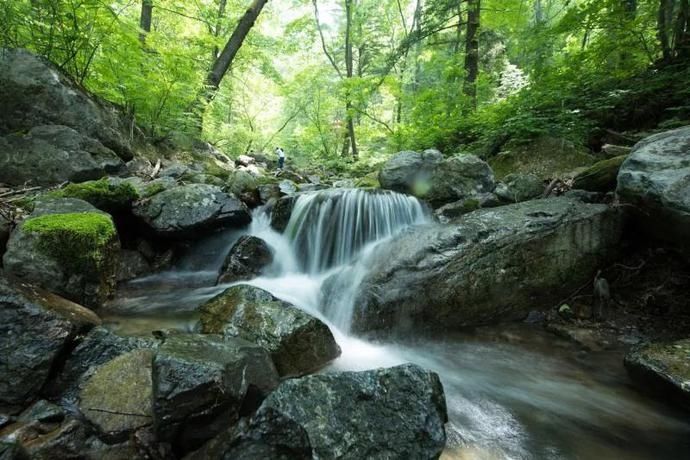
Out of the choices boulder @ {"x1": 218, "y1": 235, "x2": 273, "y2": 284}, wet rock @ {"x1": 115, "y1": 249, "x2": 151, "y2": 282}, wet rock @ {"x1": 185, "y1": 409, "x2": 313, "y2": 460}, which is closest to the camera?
wet rock @ {"x1": 185, "y1": 409, "x2": 313, "y2": 460}

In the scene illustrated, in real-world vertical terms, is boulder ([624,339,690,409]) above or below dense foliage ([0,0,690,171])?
below

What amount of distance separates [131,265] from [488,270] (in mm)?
5668

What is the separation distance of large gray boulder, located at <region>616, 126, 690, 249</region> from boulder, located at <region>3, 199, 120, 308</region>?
626 centimetres

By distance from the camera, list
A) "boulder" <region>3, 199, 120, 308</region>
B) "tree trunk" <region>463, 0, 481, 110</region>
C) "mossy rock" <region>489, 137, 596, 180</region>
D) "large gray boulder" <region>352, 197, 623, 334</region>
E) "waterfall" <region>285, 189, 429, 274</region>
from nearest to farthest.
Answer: "boulder" <region>3, 199, 120, 308</region> < "large gray boulder" <region>352, 197, 623, 334</region> < "waterfall" <region>285, 189, 429, 274</region> < "mossy rock" <region>489, 137, 596, 180</region> < "tree trunk" <region>463, 0, 481, 110</region>

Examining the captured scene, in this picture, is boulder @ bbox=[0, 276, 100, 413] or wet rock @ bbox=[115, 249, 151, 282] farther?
wet rock @ bbox=[115, 249, 151, 282]

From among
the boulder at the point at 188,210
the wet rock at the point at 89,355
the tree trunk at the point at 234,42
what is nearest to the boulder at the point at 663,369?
the wet rock at the point at 89,355

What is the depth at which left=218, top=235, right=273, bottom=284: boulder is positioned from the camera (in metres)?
6.07

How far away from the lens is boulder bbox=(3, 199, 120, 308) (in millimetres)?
3635

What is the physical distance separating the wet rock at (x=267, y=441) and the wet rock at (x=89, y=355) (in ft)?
4.40

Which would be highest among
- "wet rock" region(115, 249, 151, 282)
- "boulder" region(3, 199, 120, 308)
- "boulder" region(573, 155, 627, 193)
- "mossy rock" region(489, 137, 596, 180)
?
"mossy rock" region(489, 137, 596, 180)

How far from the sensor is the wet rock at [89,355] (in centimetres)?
266

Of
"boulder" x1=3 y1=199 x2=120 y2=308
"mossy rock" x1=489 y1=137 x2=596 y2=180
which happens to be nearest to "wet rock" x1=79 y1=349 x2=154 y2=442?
"boulder" x1=3 y1=199 x2=120 y2=308

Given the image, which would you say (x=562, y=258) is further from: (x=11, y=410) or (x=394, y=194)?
(x=11, y=410)

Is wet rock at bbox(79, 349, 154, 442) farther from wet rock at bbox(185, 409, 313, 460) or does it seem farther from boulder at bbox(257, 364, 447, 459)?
boulder at bbox(257, 364, 447, 459)
